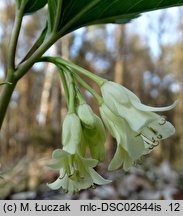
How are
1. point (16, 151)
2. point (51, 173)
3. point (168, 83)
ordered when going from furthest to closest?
point (168, 83), point (16, 151), point (51, 173)

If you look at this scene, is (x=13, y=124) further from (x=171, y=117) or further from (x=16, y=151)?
(x=171, y=117)

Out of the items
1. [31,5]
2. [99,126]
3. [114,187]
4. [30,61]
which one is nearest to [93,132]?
[99,126]

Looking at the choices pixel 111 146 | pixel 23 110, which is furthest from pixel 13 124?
pixel 111 146

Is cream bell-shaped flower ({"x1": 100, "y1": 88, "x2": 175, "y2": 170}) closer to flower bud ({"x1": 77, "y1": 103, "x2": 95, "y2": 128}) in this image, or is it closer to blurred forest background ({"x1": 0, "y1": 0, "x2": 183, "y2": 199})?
flower bud ({"x1": 77, "y1": 103, "x2": 95, "y2": 128})

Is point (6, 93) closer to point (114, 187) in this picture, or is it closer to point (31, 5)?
point (31, 5)

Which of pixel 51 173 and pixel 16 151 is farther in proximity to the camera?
pixel 16 151

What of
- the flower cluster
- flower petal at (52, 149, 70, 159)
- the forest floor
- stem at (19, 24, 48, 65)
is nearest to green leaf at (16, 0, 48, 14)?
stem at (19, 24, 48, 65)

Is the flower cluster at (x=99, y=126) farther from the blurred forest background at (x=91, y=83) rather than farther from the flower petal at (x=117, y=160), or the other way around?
the blurred forest background at (x=91, y=83)
